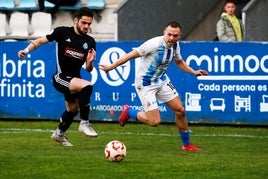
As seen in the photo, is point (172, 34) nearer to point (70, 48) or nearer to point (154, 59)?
point (154, 59)

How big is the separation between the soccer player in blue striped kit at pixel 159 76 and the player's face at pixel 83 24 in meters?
0.67

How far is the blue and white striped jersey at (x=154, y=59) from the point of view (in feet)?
51.0

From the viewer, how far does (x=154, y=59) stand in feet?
51.4

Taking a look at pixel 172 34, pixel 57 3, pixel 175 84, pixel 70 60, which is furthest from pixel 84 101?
pixel 57 3

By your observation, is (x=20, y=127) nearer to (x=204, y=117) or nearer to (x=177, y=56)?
(x=204, y=117)

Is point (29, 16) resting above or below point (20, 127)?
above

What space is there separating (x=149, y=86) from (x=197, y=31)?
9.24m

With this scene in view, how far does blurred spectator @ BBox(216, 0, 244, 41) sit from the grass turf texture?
2292mm

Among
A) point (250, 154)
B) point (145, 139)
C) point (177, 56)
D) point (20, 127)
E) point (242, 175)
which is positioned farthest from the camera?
point (20, 127)

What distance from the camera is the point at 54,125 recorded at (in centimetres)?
2011

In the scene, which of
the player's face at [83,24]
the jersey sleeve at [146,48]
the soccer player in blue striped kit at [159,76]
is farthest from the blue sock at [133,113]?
the player's face at [83,24]

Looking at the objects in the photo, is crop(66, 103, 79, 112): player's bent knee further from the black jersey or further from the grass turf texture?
the grass turf texture

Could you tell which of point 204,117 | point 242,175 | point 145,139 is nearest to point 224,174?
point 242,175

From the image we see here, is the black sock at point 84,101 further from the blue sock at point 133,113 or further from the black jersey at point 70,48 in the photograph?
A: the blue sock at point 133,113
